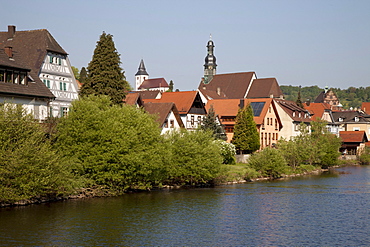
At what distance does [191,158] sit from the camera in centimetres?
4578

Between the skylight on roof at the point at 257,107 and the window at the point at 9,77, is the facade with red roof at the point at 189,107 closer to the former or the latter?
the skylight on roof at the point at 257,107

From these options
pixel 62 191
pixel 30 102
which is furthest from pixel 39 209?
pixel 30 102

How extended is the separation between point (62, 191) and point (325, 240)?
19.1 m

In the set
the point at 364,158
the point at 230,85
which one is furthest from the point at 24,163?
the point at 230,85

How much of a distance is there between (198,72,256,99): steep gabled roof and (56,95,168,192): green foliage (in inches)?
2470

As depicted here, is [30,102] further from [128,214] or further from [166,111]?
[166,111]

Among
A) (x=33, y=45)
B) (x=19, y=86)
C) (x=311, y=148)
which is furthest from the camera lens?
(x=311, y=148)

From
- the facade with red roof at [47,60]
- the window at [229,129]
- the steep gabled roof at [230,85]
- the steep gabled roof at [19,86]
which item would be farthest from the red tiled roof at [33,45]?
the steep gabled roof at [230,85]

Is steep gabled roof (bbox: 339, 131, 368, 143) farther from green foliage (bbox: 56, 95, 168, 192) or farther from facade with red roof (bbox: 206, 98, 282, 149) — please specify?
green foliage (bbox: 56, 95, 168, 192)

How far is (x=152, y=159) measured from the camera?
40344 mm

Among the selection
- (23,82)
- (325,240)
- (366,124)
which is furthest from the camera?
(366,124)

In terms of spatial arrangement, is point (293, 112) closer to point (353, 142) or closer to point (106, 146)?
point (353, 142)

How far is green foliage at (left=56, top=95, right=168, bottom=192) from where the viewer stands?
38469mm

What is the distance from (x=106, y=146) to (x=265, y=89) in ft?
229
